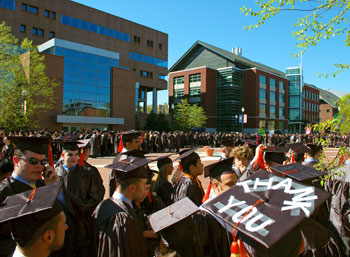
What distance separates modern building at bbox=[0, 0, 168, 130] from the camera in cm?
3023

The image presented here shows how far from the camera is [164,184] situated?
14.3 feet

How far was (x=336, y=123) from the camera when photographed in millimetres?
3668

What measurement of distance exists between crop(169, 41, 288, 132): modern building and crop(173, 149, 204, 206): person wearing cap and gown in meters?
49.5

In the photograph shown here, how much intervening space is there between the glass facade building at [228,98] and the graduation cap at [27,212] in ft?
173

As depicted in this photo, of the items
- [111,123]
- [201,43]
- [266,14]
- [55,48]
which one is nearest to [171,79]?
[201,43]

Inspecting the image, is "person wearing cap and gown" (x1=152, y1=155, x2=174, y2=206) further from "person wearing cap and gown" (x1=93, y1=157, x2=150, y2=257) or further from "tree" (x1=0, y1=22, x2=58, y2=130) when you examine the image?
"tree" (x1=0, y1=22, x2=58, y2=130)

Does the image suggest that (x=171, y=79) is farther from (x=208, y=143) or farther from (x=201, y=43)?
(x=208, y=143)

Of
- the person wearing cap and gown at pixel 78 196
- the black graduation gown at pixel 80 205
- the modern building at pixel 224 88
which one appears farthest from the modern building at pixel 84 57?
the black graduation gown at pixel 80 205

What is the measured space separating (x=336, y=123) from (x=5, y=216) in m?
3.94

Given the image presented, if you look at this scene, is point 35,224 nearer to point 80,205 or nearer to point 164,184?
point 80,205

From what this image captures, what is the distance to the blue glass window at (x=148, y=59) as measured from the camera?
44838 mm

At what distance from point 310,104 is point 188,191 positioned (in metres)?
83.1

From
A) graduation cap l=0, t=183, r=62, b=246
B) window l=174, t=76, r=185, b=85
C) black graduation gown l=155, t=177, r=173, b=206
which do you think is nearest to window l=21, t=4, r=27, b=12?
window l=174, t=76, r=185, b=85

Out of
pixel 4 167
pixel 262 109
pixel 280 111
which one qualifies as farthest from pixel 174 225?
pixel 280 111
